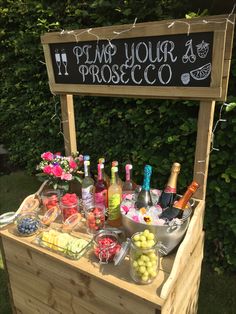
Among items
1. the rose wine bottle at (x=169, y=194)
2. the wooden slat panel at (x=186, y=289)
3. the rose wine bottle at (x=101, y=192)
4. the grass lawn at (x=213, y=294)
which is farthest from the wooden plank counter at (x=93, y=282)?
the grass lawn at (x=213, y=294)

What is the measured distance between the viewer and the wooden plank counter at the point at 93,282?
1508 millimetres

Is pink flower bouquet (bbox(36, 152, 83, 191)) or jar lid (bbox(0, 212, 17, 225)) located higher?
pink flower bouquet (bbox(36, 152, 83, 191))

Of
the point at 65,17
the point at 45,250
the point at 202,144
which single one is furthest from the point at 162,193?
the point at 65,17

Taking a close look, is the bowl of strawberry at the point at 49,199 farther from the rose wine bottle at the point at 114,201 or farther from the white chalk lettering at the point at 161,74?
the white chalk lettering at the point at 161,74

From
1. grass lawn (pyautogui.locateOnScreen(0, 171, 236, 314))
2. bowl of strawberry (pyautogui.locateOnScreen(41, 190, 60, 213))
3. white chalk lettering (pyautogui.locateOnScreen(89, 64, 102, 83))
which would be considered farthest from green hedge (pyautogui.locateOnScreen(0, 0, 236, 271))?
bowl of strawberry (pyautogui.locateOnScreen(41, 190, 60, 213))

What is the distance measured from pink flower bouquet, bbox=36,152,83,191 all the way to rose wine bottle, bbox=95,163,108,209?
190mm

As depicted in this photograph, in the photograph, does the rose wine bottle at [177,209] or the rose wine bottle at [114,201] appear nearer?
the rose wine bottle at [177,209]

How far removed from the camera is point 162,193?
1.92m

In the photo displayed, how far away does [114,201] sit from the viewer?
6.22ft

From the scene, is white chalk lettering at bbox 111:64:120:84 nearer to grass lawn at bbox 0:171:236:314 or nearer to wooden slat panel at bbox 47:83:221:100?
wooden slat panel at bbox 47:83:221:100

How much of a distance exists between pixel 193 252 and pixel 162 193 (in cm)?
40

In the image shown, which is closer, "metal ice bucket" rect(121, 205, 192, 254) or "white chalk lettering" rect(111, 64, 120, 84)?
"metal ice bucket" rect(121, 205, 192, 254)

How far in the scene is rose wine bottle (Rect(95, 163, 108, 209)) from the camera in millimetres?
2035

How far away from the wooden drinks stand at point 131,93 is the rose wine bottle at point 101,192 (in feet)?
1.38
